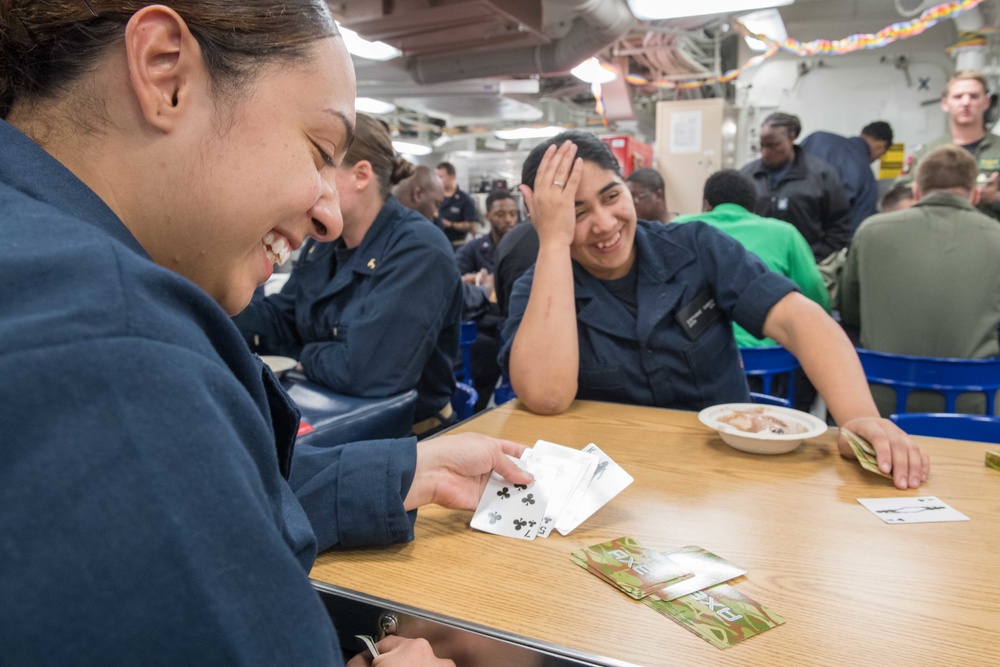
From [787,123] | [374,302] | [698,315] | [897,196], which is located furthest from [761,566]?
[787,123]

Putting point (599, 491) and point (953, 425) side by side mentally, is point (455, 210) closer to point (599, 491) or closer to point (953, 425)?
point (953, 425)

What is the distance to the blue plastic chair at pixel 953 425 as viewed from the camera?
67.5 inches

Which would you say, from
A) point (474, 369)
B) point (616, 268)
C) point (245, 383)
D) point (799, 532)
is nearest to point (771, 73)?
point (474, 369)

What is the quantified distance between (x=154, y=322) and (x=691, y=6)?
488 centimetres

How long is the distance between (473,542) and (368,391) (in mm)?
1101

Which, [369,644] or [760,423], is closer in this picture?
[369,644]

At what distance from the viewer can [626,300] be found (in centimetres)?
Answer: 204

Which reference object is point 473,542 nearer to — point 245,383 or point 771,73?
point 245,383

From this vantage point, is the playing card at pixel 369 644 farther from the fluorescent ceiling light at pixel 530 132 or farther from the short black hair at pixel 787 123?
the fluorescent ceiling light at pixel 530 132

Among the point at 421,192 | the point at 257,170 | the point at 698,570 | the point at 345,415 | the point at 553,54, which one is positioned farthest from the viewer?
the point at 553,54

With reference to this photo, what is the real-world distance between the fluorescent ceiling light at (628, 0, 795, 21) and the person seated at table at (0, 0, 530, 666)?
14.5ft

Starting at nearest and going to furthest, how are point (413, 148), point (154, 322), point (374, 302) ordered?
point (154, 322) < point (374, 302) < point (413, 148)

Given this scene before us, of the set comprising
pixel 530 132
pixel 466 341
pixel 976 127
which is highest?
pixel 530 132

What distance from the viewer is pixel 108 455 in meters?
0.40
